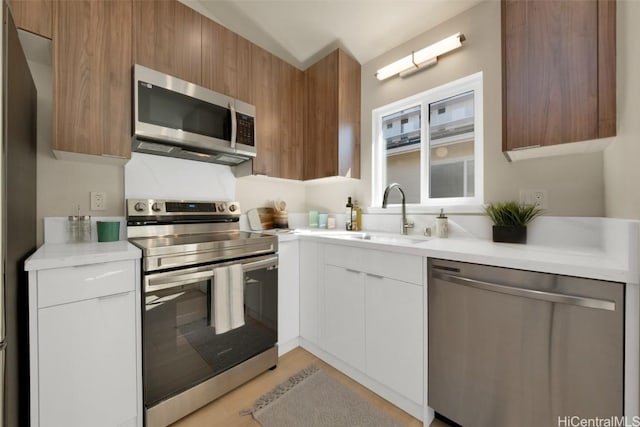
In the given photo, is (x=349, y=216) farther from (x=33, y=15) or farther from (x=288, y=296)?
(x=33, y=15)

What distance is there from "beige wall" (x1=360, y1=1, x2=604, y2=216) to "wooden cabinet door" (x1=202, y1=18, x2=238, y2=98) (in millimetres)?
1277

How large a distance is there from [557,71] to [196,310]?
2.11 meters

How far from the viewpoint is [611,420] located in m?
0.82

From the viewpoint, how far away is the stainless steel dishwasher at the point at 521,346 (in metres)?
0.83

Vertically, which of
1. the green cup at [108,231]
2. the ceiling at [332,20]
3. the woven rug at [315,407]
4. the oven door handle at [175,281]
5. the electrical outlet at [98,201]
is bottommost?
the woven rug at [315,407]

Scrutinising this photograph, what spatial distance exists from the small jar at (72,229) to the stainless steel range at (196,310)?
0.81 ft

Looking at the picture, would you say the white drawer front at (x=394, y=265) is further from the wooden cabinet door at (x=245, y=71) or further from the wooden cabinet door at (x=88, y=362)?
the wooden cabinet door at (x=245, y=71)

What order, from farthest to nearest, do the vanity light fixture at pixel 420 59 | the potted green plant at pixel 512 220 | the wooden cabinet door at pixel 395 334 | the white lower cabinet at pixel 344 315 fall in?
1. the vanity light fixture at pixel 420 59
2. the white lower cabinet at pixel 344 315
3. the potted green plant at pixel 512 220
4. the wooden cabinet door at pixel 395 334

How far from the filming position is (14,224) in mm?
957

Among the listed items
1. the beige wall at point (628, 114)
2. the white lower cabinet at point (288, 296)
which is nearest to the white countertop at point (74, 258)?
the white lower cabinet at point (288, 296)

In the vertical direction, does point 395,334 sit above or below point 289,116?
below

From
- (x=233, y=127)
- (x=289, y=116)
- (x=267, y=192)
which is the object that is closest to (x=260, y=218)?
(x=267, y=192)

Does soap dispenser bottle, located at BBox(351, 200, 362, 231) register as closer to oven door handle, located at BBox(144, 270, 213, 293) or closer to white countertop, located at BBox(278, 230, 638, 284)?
white countertop, located at BBox(278, 230, 638, 284)

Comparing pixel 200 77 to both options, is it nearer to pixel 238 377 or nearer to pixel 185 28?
pixel 185 28
